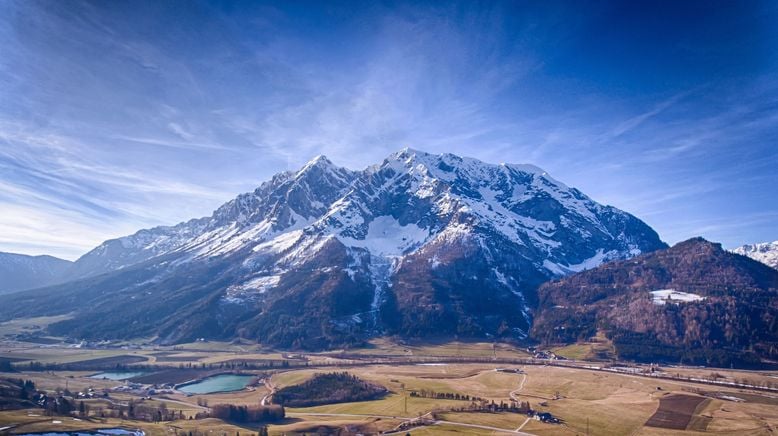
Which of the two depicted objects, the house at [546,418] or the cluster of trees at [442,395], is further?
the cluster of trees at [442,395]

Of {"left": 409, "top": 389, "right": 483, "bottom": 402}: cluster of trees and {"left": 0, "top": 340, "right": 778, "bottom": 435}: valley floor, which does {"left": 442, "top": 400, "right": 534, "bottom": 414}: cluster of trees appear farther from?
{"left": 409, "top": 389, "right": 483, "bottom": 402}: cluster of trees

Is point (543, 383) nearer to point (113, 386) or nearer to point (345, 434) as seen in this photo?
point (345, 434)

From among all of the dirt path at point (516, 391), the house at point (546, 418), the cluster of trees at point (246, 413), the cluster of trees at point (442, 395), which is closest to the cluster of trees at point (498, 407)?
the house at point (546, 418)

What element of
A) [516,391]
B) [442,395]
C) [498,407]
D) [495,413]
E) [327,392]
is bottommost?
[495,413]

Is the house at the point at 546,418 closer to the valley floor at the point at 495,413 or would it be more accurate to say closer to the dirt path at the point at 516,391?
the valley floor at the point at 495,413

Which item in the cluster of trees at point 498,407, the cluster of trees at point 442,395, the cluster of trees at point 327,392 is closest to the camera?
the cluster of trees at point 498,407

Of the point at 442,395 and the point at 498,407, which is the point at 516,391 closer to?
the point at 442,395

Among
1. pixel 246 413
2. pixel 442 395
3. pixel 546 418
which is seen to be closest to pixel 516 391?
pixel 442 395
